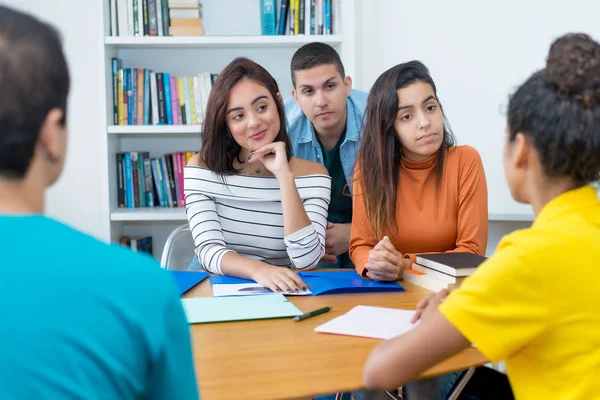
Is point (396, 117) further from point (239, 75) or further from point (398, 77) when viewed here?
point (239, 75)

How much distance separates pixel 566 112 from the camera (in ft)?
3.08

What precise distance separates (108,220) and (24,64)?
275cm

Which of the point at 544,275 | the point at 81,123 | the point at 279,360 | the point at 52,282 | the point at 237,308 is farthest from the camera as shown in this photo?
the point at 81,123

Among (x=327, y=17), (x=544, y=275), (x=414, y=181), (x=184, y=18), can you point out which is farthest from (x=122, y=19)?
(x=544, y=275)

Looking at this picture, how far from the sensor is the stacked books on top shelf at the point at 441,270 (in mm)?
1553

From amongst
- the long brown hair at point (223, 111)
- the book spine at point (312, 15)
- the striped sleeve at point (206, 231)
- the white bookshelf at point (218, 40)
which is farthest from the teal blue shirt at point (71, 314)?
the book spine at point (312, 15)

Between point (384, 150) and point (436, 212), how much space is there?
26 cm

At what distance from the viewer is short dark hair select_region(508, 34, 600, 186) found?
0.94m

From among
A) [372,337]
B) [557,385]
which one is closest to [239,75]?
[372,337]

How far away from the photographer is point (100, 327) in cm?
61

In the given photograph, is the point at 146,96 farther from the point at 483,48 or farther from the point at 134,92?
the point at 483,48

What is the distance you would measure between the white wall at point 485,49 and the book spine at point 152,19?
1.06 meters

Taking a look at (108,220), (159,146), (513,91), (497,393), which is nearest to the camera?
(513,91)

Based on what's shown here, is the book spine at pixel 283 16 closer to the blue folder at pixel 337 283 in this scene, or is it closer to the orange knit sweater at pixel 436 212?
the orange knit sweater at pixel 436 212
